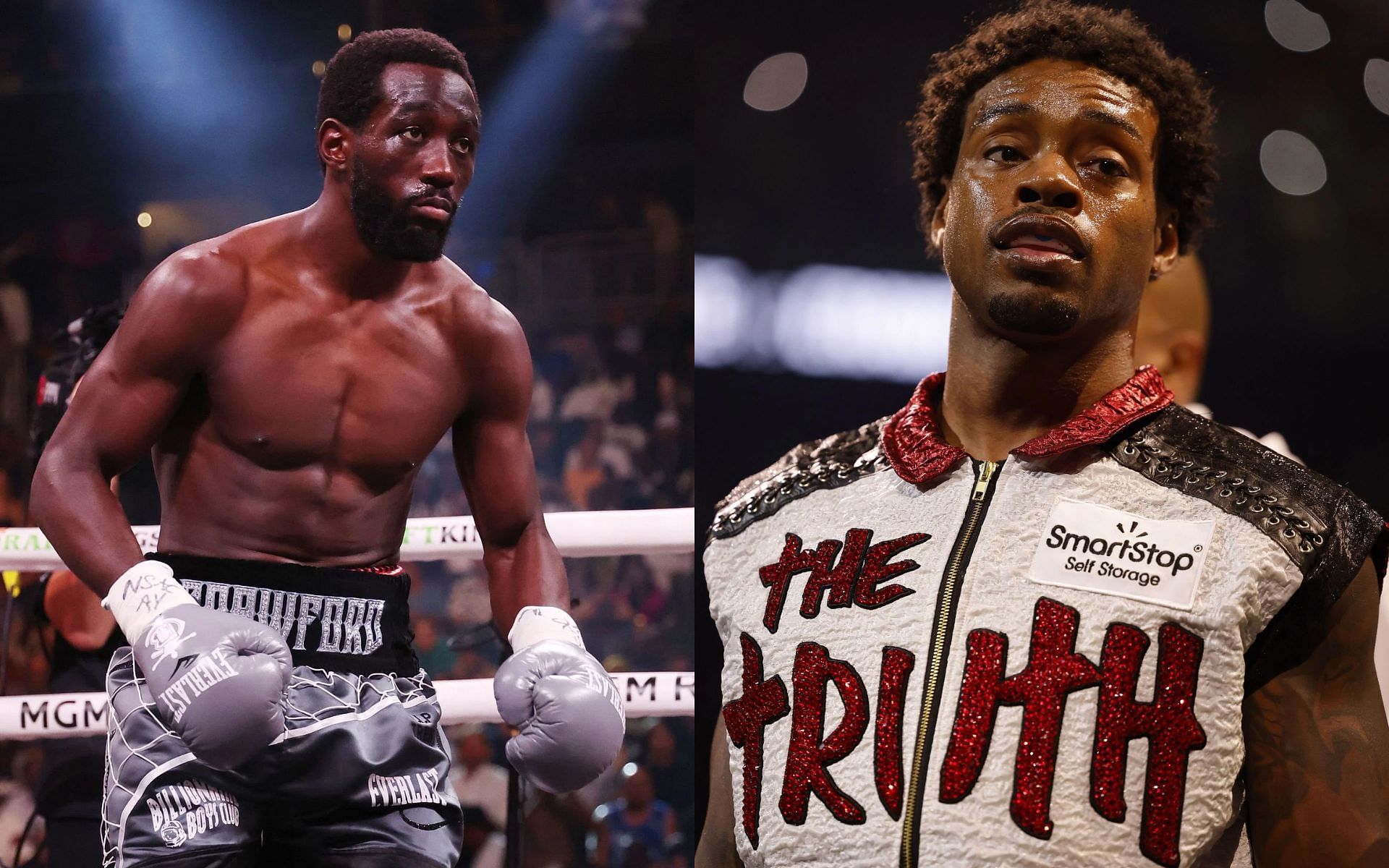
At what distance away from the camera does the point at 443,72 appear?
2.04m

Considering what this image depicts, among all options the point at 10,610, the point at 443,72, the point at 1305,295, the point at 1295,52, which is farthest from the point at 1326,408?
the point at 10,610

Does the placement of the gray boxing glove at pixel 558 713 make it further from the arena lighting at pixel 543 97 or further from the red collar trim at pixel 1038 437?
the arena lighting at pixel 543 97

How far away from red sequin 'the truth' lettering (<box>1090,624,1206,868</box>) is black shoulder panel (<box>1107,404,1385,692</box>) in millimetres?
84

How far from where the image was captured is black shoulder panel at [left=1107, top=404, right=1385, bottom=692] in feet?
4.33

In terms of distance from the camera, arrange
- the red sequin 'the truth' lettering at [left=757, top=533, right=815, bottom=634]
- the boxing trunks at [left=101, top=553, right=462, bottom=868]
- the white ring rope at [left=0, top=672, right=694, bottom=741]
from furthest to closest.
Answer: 1. the white ring rope at [left=0, top=672, right=694, bottom=741]
2. the boxing trunks at [left=101, top=553, right=462, bottom=868]
3. the red sequin 'the truth' lettering at [left=757, top=533, right=815, bottom=634]

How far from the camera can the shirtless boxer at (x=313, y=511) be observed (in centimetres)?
181

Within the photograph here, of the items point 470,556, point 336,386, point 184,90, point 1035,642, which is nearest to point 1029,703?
point 1035,642

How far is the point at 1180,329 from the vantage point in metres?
2.18

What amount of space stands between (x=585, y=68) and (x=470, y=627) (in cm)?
134

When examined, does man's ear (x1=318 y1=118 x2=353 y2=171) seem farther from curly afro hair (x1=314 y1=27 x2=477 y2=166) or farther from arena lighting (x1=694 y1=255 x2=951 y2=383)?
arena lighting (x1=694 y1=255 x2=951 y2=383)

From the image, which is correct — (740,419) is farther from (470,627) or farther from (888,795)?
(470,627)

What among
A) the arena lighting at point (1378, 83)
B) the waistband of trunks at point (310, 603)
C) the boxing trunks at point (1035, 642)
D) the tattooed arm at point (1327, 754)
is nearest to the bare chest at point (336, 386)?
the waistband of trunks at point (310, 603)

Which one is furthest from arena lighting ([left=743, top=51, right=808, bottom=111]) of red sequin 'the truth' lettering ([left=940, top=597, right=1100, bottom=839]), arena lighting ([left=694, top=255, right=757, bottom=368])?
red sequin 'the truth' lettering ([left=940, top=597, right=1100, bottom=839])

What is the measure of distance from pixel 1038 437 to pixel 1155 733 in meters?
0.36
